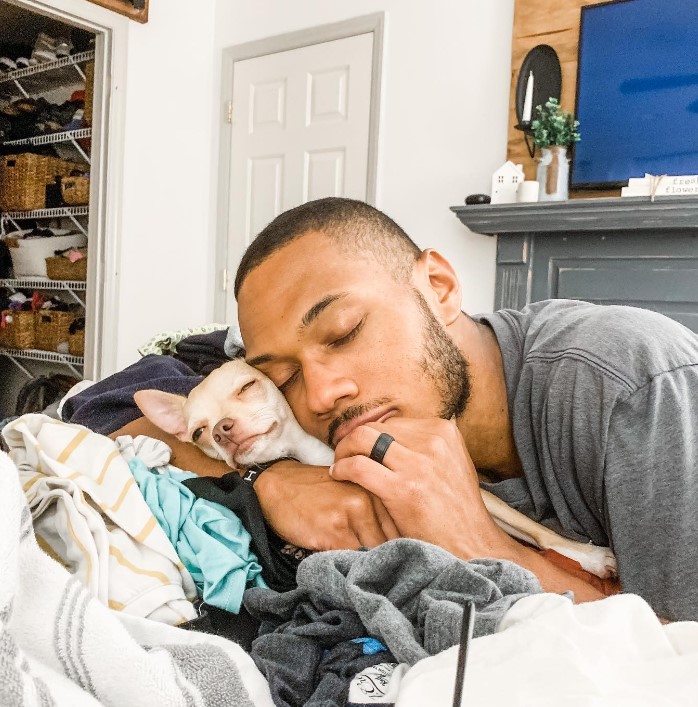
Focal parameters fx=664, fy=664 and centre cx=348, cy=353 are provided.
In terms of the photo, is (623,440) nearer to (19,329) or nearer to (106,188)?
(106,188)

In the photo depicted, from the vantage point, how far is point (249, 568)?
0.83m

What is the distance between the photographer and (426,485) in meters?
0.90

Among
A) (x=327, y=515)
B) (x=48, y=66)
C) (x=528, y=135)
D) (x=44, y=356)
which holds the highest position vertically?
(x=48, y=66)

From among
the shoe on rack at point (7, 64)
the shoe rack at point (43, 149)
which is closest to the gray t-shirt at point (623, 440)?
the shoe rack at point (43, 149)

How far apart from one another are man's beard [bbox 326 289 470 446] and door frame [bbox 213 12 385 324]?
2870 mm

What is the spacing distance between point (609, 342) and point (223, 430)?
73 centimetres

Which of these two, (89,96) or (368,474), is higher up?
(89,96)

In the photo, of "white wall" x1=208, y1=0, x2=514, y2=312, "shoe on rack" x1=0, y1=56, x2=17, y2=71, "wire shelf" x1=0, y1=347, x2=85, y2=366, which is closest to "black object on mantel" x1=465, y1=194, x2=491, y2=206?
"white wall" x1=208, y1=0, x2=514, y2=312

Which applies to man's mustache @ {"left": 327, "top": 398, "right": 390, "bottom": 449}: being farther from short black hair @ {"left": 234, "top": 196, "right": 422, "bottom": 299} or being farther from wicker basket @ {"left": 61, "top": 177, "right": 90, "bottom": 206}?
wicker basket @ {"left": 61, "top": 177, "right": 90, "bottom": 206}

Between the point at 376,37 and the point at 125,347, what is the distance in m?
2.40

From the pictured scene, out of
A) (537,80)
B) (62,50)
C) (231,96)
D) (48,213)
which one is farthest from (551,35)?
(48,213)

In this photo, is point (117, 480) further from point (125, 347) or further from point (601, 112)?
point (125, 347)

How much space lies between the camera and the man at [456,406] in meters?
0.87

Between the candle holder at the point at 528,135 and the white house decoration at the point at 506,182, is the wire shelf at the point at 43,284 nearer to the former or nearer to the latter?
the white house decoration at the point at 506,182
